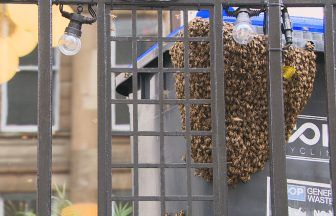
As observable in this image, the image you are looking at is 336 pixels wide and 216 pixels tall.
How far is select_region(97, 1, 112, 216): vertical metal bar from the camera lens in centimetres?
422

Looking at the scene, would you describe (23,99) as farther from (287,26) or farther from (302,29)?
(287,26)

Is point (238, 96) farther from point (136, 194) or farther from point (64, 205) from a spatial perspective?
point (64, 205)

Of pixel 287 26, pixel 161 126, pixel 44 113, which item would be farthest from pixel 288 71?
pixel 44 113

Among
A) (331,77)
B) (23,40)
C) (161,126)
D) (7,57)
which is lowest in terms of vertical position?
(161,126)

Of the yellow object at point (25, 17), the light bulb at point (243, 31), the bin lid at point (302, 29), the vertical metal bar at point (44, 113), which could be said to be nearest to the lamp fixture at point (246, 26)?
the light bulb at point (243, 31)

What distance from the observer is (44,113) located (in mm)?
4238

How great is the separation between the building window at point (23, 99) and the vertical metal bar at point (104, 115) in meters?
8.24

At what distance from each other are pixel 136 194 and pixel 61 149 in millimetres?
8208

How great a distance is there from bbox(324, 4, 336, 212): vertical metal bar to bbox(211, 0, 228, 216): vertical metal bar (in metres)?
0.62

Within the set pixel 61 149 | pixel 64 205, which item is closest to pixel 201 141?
pixel 64 205

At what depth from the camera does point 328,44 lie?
446cm

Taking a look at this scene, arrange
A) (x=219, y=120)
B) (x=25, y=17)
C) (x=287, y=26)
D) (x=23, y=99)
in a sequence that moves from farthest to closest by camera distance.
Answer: (x=23, y=99) → (x=25, y=17) → (x=287, y=26) → (x=219, y=120)

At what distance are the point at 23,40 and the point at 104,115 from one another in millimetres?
4148

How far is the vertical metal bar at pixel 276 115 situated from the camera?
4250 mm
